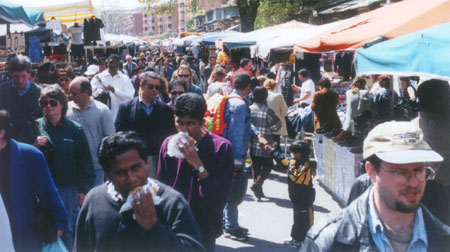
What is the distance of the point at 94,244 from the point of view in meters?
2.44

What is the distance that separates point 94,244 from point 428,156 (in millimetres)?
1598

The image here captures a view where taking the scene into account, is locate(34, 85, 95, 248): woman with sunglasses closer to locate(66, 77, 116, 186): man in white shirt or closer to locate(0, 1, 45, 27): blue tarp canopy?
locate(66, 77, 116, 186): man in white shirt

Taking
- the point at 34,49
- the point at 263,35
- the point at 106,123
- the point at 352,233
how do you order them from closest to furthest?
1. the point at 352,233
2. the point at 106,123
3. the point at 34,49
4. the point at 263,35

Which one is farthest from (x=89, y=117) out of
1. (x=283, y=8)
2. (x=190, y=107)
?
(x=283, y=8)

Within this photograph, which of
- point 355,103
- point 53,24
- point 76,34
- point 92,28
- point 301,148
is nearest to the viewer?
point 301,148

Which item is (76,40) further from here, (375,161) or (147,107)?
(375,161)

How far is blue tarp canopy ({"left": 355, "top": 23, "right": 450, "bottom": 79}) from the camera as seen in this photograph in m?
3.92

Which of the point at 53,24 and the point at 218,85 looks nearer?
the point at 218,85

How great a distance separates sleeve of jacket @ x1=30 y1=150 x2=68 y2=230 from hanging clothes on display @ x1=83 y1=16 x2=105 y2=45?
11.1m

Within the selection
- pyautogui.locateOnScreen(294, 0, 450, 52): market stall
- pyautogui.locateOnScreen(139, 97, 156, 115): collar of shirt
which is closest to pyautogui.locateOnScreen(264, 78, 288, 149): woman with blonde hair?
pyautogui.locateOnScreen(294, 0, 450, 52): market stall

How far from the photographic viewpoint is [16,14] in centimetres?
683

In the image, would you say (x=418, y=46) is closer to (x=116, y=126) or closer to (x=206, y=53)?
(x=116, y=126)

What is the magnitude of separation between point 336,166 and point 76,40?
1037 centimetres

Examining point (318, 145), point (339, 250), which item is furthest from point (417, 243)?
point (318, 145)
